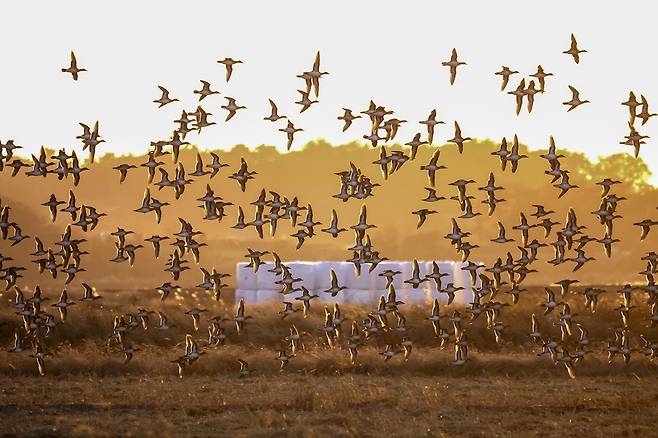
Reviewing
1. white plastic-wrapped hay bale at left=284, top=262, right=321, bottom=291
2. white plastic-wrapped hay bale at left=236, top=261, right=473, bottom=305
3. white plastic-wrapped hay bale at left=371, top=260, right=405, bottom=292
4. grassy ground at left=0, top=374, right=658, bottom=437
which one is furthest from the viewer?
white plastic-wrapped hay bale at left=284, top=262, right=321, bottom=291

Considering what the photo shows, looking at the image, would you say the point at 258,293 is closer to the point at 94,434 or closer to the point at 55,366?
the point at 55,366

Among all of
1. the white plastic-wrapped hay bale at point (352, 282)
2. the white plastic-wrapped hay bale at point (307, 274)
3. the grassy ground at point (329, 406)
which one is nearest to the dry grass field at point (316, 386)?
the grassy ground at point (329, 406)

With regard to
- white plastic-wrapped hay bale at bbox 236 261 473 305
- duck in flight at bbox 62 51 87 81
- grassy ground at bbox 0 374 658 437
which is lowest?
grassy ground at bbox 0 374 658 437

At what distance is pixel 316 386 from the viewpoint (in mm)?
42781

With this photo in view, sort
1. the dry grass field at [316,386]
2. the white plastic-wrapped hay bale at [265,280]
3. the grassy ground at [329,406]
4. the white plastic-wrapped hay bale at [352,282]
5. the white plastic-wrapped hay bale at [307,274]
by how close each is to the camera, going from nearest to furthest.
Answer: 1. the grassy ground at [329,406]
2. the dry grass field at [316,386]
3. the white plastic-wrapped hay bale at [352,282]
4. the white plastic-wrapped hay bale at [307,274]
5. the white plastic-wrapped hay bale at [265,280]

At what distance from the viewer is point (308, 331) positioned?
5278cm

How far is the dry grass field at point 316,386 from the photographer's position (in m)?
35.1

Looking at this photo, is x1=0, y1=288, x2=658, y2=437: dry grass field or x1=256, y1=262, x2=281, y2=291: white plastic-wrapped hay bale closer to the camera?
x1=0, y1=288, x2=658, y2=437: dry grass field

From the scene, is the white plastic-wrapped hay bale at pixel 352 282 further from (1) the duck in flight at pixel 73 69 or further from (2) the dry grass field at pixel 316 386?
(1) the duck in flight at pixel 73 69

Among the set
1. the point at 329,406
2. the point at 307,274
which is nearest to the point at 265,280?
the point at 307,274

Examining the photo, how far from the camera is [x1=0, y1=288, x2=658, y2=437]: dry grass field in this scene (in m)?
35.1

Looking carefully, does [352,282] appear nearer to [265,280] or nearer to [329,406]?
[265,280]

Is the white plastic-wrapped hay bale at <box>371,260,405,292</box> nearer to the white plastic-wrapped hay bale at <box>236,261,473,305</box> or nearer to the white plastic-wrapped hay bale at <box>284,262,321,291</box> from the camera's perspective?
the white plastic-wrapped hay bale at <box>236,261,473,305</box>

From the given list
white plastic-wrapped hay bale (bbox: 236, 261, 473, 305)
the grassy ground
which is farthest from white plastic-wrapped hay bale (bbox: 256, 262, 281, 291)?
the grassy ground
